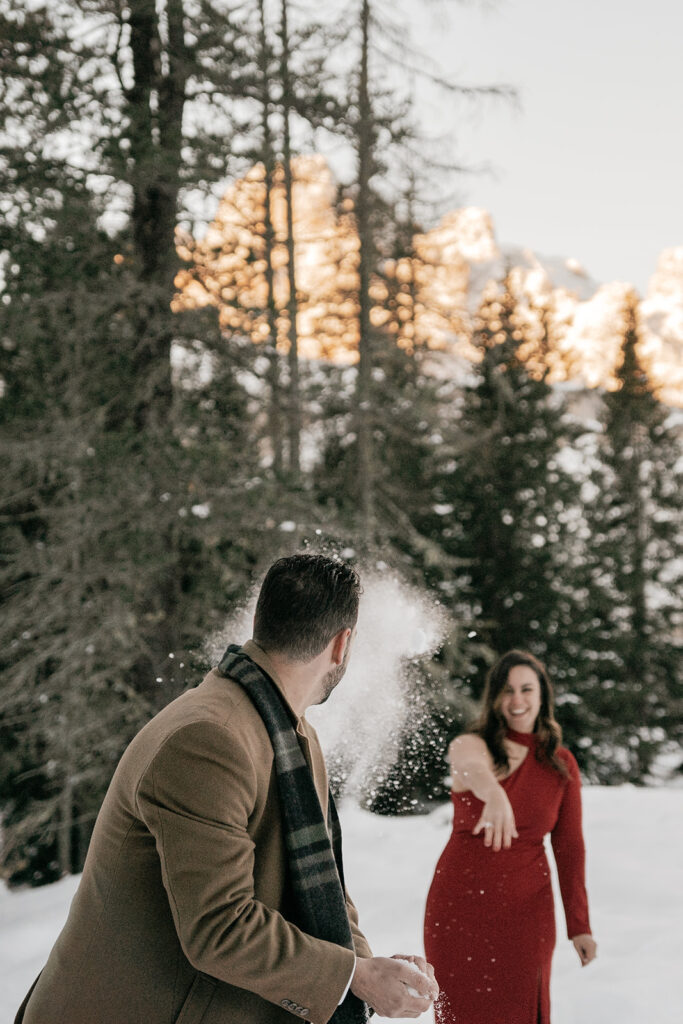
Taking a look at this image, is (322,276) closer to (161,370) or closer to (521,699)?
(161,370)

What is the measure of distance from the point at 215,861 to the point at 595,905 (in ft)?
16.4

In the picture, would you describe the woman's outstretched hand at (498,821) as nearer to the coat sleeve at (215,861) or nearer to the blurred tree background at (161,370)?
the coat sleeve at (215,861)

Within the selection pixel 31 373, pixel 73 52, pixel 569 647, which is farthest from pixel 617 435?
pixel 73 52

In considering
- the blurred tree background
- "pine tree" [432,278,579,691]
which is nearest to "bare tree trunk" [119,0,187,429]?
the blurred tree background

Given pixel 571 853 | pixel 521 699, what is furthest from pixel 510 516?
pixel 571 853

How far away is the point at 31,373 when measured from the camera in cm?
998

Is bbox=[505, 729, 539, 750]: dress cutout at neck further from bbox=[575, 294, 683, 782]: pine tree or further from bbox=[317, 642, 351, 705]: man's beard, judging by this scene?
bbox=[575, 294, 683, 782]: pine tree

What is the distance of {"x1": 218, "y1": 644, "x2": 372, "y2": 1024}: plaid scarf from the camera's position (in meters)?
1.54

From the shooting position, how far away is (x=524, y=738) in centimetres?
332

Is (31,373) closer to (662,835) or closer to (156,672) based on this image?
(156,672)

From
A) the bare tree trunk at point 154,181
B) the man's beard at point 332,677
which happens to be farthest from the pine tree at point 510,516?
the man's beard at point 332,677

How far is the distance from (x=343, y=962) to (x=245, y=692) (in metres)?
0.50

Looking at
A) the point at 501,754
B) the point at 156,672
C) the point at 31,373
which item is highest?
the point at 31,373

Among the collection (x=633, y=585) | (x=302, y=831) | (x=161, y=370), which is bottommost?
(x=633, y=585)
